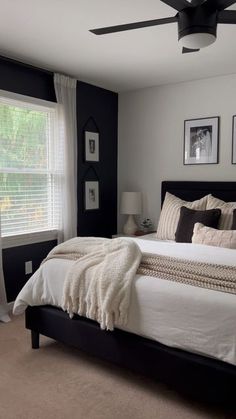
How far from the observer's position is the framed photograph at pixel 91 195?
443 centimetres

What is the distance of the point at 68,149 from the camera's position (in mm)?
A: 4004

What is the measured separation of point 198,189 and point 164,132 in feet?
2.86

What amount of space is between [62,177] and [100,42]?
4.99 feet

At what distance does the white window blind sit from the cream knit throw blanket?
1.21 meters

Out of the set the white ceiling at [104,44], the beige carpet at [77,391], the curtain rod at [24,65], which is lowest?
the beige carpet at [77,391]

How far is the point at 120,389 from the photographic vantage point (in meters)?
2.32

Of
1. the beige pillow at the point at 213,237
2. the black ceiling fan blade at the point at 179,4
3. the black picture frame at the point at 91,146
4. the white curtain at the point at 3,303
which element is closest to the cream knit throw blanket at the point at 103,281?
the beige pillow at the point at 213,237

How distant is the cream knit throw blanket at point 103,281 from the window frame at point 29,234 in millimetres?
1095

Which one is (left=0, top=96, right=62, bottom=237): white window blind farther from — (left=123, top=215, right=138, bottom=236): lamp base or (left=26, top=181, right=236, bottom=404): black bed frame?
(left=26, top=181, right=236, bottom=404): black bed frame

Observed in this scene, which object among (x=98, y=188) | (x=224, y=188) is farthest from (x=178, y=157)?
(x=98, y=188)

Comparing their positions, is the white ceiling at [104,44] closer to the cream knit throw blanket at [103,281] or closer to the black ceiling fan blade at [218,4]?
the black ceiling fan blade at [218,4]

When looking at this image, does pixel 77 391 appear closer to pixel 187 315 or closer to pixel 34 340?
pixel 34 340

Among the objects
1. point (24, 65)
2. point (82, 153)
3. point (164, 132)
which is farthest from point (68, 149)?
point (164, 132)

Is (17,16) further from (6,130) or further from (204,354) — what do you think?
(204,354)
